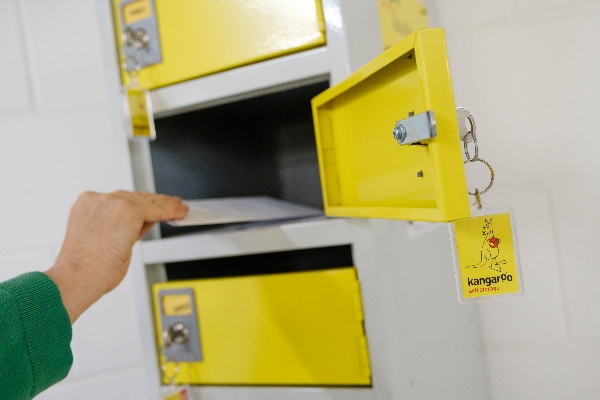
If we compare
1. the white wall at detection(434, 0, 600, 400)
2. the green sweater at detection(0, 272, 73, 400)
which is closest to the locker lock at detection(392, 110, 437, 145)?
the green sweater at detection(0, 272, 73, 400)

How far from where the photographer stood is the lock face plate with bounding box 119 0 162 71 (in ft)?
3.34

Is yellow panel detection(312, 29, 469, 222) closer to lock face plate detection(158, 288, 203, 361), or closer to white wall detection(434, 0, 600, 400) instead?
lock face plate detection(158, 288, 203, 361)

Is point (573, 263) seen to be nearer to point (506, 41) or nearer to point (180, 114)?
point (506, 41)

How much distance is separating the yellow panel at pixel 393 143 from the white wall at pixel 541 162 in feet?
2.19

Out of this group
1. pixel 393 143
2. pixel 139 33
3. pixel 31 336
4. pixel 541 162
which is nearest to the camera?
pixel 393 143

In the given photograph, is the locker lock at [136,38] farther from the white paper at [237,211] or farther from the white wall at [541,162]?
the white wall at [541,162]

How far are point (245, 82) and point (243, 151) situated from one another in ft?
1.45

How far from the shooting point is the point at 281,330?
95cm

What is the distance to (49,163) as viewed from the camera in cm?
157

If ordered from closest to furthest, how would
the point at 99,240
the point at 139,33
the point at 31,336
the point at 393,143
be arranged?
the point at 393,143 < the point at 31,336 < the point at 99,240 < the point at 139,33

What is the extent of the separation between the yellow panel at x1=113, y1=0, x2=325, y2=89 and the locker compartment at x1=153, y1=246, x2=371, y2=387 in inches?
15.3

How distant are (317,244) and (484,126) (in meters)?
→ 0.69

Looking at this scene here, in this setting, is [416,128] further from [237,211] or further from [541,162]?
[541,162]

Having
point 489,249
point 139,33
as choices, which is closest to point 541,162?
point 489,249
